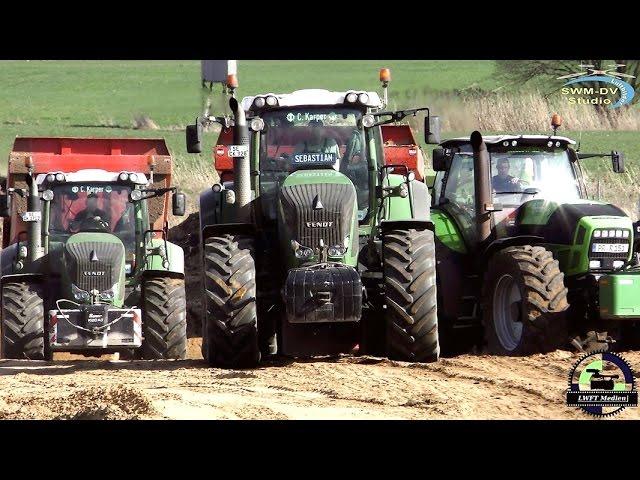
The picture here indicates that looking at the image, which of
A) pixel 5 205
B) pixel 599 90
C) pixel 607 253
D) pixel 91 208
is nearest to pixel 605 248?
pixel 607 253

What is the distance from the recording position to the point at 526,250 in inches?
451

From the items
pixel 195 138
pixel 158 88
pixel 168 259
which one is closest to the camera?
pixel 195 138

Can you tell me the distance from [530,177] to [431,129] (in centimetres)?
159

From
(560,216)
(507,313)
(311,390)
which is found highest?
(560,216)

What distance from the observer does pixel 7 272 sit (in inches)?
581

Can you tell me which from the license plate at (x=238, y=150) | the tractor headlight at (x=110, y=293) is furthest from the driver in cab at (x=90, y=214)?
the license plate at (x=238, y=150)

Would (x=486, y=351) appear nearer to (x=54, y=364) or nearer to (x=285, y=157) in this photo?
(x=285, y=157)

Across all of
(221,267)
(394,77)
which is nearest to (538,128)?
(394,77)

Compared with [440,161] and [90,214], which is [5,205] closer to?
[90,214]

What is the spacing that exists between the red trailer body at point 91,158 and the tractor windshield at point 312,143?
4.76 m

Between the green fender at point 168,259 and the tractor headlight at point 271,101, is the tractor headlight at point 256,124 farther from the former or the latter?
the green fender at point 168,259

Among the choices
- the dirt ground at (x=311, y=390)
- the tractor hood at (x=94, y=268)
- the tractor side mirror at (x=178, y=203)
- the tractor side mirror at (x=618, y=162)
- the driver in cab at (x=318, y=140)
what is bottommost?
the dirt ground at (x=311, y=390)

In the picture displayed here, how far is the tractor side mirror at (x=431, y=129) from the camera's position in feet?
38.0

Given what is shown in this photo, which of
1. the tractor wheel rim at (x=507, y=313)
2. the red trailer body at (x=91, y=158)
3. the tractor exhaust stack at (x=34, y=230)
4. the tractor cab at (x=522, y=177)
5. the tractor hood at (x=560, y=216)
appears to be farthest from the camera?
the red trailer body at (x=91, y=158)
